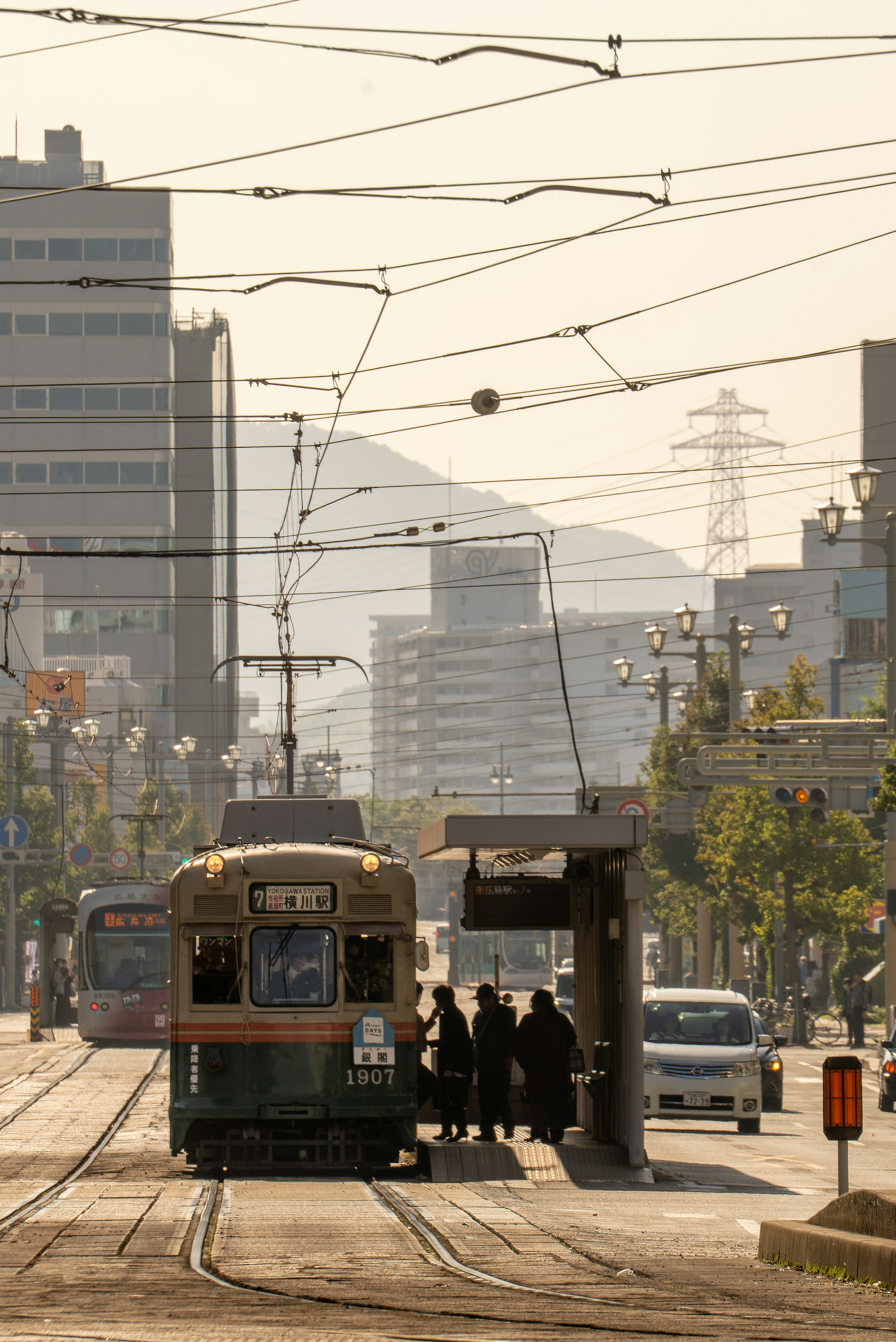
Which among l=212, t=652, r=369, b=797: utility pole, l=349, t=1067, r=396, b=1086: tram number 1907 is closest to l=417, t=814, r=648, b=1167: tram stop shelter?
l=349, t=1067, r=396, b=1086: tram number 1907

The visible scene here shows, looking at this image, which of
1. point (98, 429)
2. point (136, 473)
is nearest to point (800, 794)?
point (136, 473)

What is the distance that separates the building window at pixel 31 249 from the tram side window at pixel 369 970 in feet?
405

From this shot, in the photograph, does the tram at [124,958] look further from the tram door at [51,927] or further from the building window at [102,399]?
the building window at [102,399]

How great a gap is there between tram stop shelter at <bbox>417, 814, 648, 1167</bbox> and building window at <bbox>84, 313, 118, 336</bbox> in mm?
115897

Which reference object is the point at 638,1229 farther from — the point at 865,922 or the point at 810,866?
the point at 865,922

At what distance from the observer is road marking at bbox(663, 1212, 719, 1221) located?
11797mm

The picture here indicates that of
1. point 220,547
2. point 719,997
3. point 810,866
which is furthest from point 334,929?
point 220,547

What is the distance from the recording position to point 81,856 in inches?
1993

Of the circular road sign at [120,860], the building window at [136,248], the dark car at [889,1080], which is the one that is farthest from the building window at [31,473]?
the dark car at [889,1080]

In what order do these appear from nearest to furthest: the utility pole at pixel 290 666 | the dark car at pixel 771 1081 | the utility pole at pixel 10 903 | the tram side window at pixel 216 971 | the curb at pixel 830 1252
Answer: the curb at pixel 830 1252 → the tram side window at pixel 216 971 → the dark car at pixel 771 1081 → the utility pole at pixel 290 666 → the utility pole at pixel 10 903

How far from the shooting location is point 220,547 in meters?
161

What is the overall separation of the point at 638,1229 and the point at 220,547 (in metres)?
152

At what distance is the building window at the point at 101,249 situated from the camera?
130250mm

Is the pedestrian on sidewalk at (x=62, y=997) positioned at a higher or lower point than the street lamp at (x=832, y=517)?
lower
